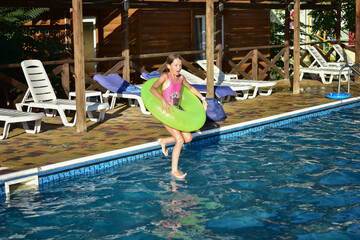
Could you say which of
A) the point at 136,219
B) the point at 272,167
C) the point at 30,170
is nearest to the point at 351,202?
the point at 272,167

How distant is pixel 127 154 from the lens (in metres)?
7.71

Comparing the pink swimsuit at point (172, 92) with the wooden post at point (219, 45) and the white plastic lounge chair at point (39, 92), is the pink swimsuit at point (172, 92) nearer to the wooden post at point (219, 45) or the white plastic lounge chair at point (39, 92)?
the white plastic lounge chair at point (39, 92)

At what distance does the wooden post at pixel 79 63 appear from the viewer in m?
8.58

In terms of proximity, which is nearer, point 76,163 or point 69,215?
point 69,215

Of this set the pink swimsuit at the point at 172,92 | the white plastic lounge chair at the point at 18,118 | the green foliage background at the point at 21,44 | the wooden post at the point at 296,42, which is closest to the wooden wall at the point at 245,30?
the wooden post at the point at 296,42

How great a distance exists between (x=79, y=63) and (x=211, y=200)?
11.9 feet

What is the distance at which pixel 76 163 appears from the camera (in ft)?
23.1

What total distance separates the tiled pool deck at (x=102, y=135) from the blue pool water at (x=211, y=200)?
43cm

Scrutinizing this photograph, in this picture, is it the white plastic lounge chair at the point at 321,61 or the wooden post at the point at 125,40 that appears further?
the white plastic lounge chair at the point at 321,61

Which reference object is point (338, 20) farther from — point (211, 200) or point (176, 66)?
point (211, 200)

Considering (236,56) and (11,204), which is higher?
(236,56)

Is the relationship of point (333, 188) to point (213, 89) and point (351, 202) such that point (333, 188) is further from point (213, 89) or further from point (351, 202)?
point (213, 89)

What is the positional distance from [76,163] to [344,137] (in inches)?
186

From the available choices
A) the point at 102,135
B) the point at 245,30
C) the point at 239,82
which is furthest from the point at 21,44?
the point at 245,30
